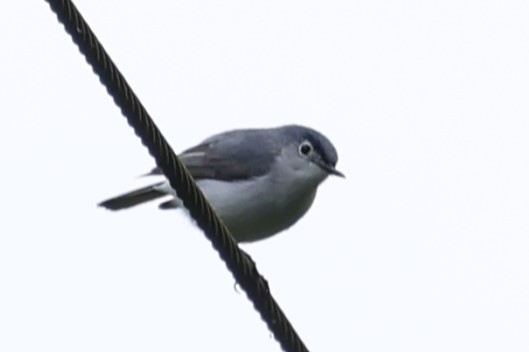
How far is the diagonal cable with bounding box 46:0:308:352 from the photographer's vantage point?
499cm

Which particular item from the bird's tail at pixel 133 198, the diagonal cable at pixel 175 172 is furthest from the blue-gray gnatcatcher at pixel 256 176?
the diagonal cable at pixel 175 172

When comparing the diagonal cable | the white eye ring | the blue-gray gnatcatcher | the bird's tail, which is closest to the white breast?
the blue-gray gnatcatcher

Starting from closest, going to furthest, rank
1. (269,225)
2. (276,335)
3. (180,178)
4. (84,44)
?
1. (84,44)
2. (180,178)
3. (276,335)
4. (269,225)

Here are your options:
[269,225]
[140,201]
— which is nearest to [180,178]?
[269,225]

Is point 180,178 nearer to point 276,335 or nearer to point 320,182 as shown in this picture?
point 276,335

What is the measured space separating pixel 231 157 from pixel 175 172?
3.53m

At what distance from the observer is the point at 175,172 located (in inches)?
212

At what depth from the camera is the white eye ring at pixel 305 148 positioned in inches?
357

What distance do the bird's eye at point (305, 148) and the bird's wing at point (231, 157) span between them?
0.53 ft

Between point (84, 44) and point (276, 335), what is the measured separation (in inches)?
58.4

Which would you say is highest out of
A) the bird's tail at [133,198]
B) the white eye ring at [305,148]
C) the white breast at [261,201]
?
the bird's tail at [133,198]

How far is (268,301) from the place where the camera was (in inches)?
233

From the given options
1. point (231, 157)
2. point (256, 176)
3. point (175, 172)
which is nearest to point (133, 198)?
point (231, 157)

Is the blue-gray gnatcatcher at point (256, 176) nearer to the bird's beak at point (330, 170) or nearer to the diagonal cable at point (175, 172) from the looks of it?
the bird's beak at point (330, 170)
